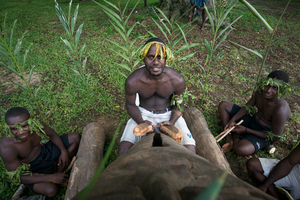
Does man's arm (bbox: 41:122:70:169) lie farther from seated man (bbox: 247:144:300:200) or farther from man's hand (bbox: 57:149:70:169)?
seated man (bbox: 247:144:300:200)

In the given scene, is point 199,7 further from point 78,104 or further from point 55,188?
point 55,188

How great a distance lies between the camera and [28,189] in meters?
2.61

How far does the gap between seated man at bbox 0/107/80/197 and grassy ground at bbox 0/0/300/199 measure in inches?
13.4

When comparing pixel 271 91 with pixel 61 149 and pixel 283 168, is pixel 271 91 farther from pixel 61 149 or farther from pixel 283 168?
pixel 61 149

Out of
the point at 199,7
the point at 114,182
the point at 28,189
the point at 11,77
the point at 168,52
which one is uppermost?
the point at 199,7

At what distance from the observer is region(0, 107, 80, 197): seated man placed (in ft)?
7.20

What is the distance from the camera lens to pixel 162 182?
0.64m

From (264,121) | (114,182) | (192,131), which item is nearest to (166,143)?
(114,182)

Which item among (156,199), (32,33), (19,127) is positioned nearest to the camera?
(156,199)

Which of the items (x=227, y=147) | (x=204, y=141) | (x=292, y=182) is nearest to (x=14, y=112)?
(x=204, y=141)

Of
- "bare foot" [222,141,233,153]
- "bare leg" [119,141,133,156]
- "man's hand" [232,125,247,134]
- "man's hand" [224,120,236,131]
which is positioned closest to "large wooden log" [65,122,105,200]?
"bare leg" [119,141,133,156]

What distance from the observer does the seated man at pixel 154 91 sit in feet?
7.33

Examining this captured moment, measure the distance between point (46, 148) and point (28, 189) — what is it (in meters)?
0.61

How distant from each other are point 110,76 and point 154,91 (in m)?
2.43
